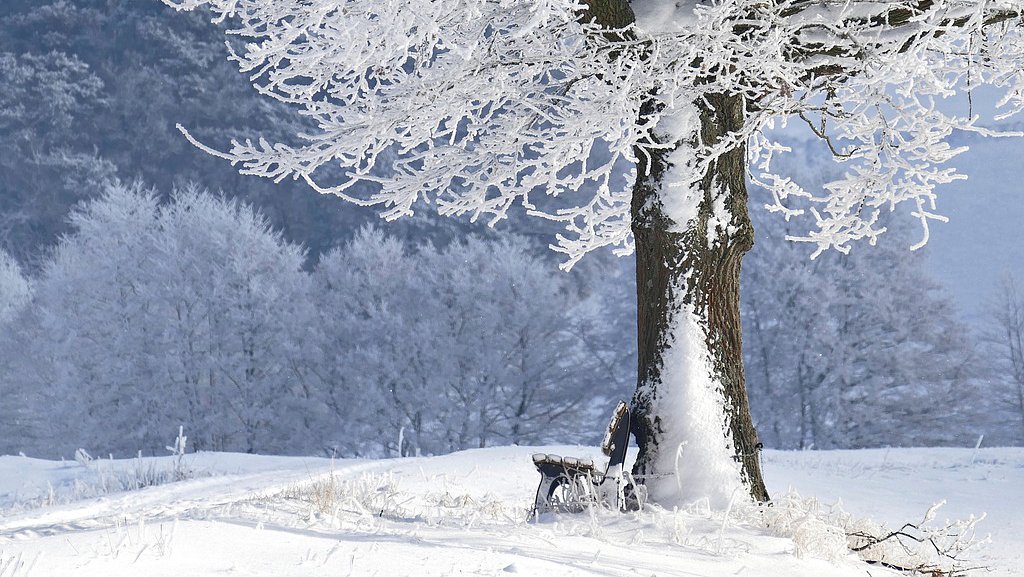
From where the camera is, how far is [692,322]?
194 inches

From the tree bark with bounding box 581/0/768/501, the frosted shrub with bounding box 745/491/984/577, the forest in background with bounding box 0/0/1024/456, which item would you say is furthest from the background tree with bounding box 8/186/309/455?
the frosted shrub with bounding box 745/491/984/577

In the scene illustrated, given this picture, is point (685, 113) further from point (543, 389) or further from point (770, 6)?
point (543, 389)

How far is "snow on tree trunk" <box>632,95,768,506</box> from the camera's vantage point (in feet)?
15.8

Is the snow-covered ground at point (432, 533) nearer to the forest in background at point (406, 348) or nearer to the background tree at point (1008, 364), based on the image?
the forest in background at point (406, 348)

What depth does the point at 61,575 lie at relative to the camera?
2252 millimetres

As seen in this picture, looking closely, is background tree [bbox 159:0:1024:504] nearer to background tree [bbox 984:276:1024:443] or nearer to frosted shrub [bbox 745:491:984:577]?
frosted shrub [bbox 745:491:984:577]

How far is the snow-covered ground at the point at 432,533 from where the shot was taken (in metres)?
2.56

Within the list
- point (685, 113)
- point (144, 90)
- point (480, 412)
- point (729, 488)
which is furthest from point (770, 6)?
point (144, 90)

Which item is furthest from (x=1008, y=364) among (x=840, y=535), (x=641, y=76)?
(x=641, y=76)

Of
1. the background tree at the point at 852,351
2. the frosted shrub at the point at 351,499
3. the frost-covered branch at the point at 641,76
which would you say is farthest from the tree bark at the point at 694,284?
the background tree at the point at 852,351

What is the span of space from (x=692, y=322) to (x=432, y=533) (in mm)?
2091

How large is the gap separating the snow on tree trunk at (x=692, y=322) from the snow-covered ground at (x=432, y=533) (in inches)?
13.3

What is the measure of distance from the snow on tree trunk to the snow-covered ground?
0.34m

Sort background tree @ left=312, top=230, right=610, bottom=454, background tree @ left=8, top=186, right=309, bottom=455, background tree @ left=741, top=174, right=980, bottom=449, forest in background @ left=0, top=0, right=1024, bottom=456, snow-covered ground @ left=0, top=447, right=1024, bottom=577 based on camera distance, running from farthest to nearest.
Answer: background tree @ left=312, top=230, right=610, bottom=454
background tree @ left=8, top=186, right=309, bottom=455
forest in background @ left=0, top=0, right=1024, bottom=456
background tree @ left=741, top=174, right=980, bottom=449
snow-covered ground @ left=0, top=447, right=1024, bottom=577
